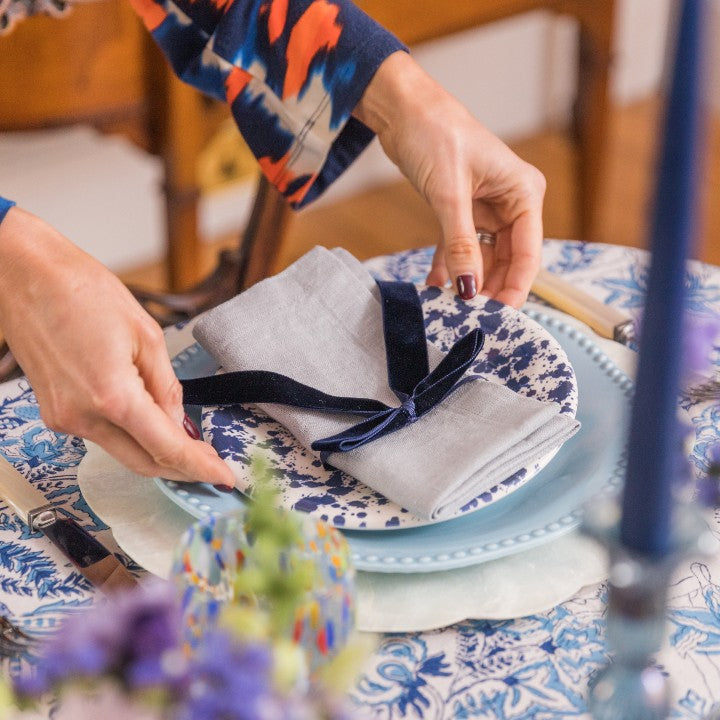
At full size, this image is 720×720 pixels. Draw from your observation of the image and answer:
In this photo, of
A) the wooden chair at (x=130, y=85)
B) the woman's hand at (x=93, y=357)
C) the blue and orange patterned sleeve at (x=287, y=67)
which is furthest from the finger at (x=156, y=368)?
the wooden chair at (x=130, y=85)

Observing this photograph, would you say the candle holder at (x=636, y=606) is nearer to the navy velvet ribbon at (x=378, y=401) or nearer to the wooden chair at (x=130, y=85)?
the navy velvet ribbon at (x=378, y=401)

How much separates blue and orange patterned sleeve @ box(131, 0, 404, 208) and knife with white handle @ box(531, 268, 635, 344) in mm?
206

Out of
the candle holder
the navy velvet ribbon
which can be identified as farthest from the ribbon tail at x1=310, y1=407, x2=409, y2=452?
the candle holder

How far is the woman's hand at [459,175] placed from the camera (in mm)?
796

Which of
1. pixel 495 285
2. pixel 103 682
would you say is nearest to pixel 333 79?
pixel 495 285

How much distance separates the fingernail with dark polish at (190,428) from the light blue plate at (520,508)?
0.15ft

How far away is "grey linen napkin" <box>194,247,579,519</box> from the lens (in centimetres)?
57

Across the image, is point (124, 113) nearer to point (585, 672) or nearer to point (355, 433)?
point (355, 433)

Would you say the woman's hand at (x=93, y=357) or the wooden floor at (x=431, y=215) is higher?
the woman's hand at (x=93, y=357)

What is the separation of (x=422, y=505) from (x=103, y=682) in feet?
0.88

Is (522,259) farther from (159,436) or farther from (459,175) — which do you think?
(159,436)

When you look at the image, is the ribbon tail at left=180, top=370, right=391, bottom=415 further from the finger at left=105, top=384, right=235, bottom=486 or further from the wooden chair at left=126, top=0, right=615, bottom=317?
the wooden chair at left=126, top=0, right=615, bottom=317

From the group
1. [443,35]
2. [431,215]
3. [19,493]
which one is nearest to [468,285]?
[19,493]

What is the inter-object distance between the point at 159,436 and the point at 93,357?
2.3 inches
